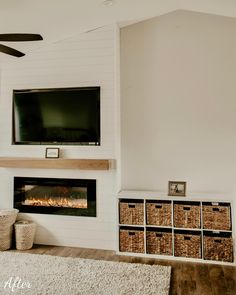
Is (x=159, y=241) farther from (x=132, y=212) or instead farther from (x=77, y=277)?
(x=77, y=277)

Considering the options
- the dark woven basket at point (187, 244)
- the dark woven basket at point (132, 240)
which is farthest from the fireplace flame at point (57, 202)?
the dark woven basket at point (187, 244)

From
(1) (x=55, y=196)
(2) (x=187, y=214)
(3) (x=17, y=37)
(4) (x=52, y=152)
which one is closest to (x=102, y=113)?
(4) (x=52, y=152)

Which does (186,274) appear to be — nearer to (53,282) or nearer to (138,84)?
(53,282)

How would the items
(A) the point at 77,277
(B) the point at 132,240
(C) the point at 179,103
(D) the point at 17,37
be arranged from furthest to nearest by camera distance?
(C) the point at 179,103
(B) the point at 132,240
(A) the point at 77,277
(D) the point at 17,37

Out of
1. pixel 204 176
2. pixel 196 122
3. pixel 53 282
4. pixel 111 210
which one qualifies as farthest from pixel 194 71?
pixel 53 282

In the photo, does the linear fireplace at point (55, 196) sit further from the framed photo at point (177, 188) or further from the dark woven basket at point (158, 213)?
the framed photo at point (177, 188)

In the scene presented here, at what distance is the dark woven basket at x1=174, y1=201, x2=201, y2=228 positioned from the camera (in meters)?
3.34

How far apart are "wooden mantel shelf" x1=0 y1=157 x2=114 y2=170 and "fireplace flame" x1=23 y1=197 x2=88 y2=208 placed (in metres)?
0.53

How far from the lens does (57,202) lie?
12.8 ft

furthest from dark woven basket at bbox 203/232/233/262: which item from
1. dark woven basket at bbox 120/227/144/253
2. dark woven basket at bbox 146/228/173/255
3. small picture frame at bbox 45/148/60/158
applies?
small picture frame at bbox 45/148/60/158

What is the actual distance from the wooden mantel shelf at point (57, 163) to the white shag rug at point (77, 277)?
112 cm

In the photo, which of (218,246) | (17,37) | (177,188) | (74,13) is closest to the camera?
(17,37)

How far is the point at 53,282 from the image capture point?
271cm

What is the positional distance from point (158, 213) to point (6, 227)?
2.02 metres
